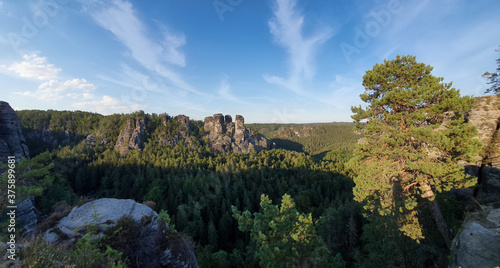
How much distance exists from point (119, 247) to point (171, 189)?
43.7 metres

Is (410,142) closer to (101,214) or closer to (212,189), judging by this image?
(101,214)

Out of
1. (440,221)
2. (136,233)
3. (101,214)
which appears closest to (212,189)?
(101,214)

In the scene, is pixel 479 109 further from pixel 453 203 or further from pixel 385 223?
pixel 385 223

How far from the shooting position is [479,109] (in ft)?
36.0

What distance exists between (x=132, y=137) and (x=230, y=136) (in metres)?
48.6

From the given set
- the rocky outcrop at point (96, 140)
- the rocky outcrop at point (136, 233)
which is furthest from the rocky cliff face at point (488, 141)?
the rocky outcrop at point (96, 140)

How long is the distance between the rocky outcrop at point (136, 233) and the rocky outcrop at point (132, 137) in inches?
3318

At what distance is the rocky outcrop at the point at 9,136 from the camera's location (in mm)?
18347

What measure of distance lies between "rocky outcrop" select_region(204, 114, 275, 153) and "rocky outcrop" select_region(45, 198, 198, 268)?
8724 centimetres

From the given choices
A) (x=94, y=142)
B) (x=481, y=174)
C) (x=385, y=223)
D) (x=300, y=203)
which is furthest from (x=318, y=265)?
(x=94, y=142)

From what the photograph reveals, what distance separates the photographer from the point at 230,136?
10569 cm

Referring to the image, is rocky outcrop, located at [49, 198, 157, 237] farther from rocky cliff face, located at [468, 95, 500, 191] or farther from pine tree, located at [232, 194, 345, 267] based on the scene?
rocky cliff face, located at [468, 95, 500, 191]

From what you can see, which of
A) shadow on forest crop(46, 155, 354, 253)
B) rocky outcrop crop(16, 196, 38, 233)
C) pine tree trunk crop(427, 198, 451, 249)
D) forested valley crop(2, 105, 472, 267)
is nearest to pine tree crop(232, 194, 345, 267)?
forested valley crop(2, 105, 472, 267)

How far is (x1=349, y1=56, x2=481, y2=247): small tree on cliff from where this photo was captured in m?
8.73
